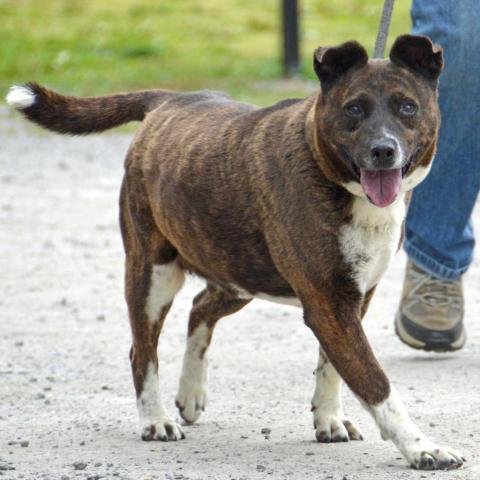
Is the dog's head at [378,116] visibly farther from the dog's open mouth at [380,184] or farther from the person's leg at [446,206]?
the person's leg at [446,206]

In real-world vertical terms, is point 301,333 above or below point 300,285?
below

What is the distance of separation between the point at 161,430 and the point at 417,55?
1642mm

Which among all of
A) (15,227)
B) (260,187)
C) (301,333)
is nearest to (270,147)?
(260,187)

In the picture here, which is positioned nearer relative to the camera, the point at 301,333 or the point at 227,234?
the point at 227,234

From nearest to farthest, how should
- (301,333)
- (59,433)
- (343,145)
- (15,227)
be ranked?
(343,145)
(59,433)
(301,333)
(15,227)

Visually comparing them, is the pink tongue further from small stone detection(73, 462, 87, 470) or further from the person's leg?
the person's leg

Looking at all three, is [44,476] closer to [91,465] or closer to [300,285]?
[91,465]

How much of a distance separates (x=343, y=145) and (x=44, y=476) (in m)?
1.40

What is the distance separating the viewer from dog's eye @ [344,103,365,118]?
482 cm

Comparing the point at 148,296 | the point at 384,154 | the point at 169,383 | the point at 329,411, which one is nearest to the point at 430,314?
the point at 169,383

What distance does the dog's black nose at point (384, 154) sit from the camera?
4.69 meters

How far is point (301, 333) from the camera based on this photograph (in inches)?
295

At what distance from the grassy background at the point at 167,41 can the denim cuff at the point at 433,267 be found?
8.98 metres

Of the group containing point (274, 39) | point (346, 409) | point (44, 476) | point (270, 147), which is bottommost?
point (274, 39)
